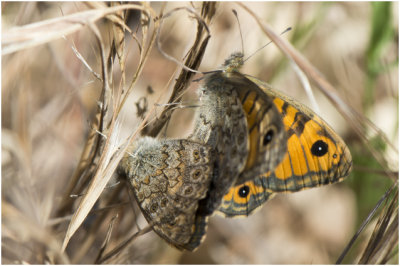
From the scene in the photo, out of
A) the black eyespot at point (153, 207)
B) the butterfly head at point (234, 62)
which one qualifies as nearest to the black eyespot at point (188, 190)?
the black eyespot at point (153, 207)

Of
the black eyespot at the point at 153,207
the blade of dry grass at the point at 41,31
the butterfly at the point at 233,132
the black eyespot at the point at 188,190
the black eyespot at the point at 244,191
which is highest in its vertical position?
the blade of dry grass at the point at 41,31

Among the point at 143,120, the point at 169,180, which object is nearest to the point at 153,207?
the point at 169,180

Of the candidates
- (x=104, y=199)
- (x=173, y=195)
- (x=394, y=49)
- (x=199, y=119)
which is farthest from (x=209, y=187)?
(x=394, y=49)

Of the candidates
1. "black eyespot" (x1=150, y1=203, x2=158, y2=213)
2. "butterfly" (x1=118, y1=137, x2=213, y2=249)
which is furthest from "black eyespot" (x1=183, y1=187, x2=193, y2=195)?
"black eyespot" (x1=150, y1=203, x2=158, y2=213)

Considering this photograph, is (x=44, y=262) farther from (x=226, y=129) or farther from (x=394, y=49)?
(x=394, y=49)

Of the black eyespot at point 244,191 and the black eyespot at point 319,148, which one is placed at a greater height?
the black eyespot at point 319,148

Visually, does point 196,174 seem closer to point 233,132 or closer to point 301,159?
point 233,132

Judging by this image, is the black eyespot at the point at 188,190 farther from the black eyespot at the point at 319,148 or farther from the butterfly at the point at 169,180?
the black eyespot at the point at 319,148
